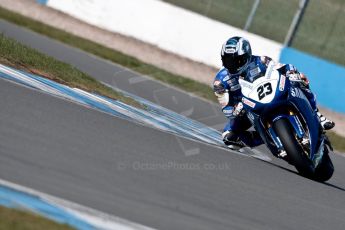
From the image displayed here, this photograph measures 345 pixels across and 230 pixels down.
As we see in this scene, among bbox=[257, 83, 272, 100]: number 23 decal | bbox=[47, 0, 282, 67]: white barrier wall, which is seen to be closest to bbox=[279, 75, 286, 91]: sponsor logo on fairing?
bbox=[257, 83, 272, 100]: number 23 decal

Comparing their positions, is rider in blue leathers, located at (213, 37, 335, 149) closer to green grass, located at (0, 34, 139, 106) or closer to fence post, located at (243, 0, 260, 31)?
green grass, located at (0, 34, 139, 106)

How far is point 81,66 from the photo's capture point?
55.4ft

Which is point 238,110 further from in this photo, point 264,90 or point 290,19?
point 290,19

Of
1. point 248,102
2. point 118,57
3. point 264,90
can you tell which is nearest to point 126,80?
point 118,57

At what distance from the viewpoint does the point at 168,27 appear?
2030cm

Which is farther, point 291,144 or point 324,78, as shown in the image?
point 324,78

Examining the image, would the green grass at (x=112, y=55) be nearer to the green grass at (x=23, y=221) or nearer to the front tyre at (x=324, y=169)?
the front tyre at (x=324, y=169)

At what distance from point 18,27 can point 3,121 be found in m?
13.5

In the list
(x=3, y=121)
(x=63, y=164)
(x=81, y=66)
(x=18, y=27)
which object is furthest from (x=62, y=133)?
(x=18, y=27)

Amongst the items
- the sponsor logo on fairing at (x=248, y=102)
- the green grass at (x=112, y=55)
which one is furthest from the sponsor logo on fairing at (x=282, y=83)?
the green grass at (x=112, y=55)

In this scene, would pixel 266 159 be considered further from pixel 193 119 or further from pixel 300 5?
pixel 300 5

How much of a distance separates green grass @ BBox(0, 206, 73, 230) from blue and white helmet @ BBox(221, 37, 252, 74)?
16.3 ft

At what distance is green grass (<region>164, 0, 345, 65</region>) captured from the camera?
60.1 feet

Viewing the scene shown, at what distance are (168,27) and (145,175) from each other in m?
13.7
